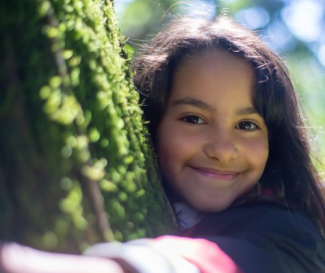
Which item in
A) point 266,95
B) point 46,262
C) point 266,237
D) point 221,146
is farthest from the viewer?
point 266,95

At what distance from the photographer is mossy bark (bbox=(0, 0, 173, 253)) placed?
0.88 m

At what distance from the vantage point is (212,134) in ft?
6.46

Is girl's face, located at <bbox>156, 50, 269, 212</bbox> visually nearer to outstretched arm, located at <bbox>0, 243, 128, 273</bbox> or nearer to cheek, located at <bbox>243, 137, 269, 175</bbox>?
cheek, located at <bbox>243, 137, 269, 175</bbox>

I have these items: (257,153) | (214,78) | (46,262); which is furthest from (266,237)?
(46,262)

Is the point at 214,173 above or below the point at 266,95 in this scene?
below

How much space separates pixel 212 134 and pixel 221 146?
58 millimetres

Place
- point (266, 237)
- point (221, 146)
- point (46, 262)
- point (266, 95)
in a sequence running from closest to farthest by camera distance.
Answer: point (46, 262) < point (266, 237) < point (221, 146) < point (266, 95)

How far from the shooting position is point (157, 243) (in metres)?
1.12

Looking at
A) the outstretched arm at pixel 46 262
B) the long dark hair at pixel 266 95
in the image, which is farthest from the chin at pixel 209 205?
the outstretched arm at pixel 46 262

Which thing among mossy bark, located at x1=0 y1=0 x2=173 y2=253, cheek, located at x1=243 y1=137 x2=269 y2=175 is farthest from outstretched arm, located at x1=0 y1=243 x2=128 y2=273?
cheek, located at x1=243 y1=137 x2=269 y2=175

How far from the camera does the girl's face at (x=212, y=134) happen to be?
6.43ft

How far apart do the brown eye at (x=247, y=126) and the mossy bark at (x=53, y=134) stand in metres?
0.95

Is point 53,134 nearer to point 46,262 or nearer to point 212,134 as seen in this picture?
point 46,262

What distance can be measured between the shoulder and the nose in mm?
209
